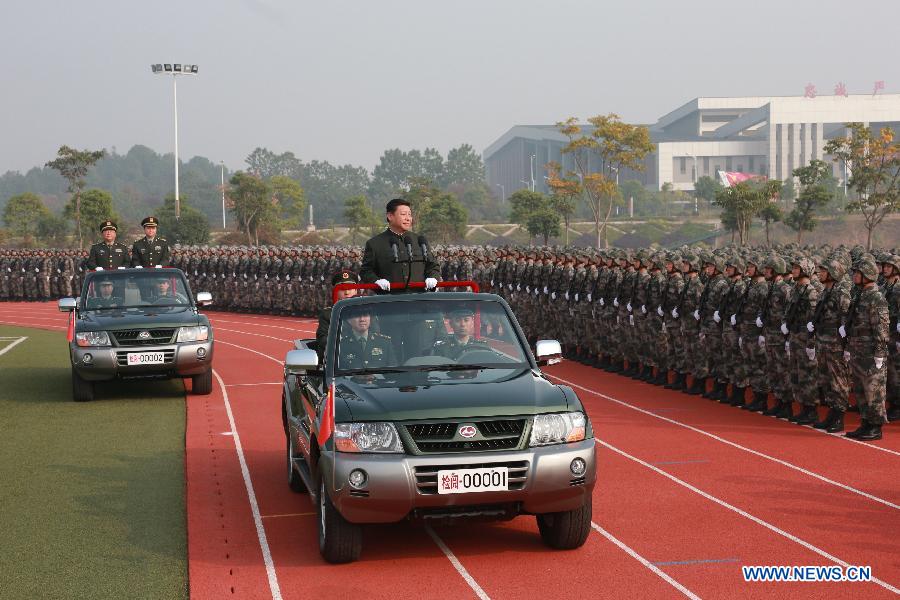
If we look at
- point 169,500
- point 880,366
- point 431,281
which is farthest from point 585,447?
point 880,366

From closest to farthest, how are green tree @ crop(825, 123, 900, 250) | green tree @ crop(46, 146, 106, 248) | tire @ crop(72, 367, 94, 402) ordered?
tire @ crop(72, 367, 94, 402), green tree @ crop(825, 123, 900, 250), green tree @ crop(46, 146, 106, 248)

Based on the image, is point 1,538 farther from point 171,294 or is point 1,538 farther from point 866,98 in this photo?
point 866,98

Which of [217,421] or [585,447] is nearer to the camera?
[585,447]

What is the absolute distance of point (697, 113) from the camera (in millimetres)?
156625

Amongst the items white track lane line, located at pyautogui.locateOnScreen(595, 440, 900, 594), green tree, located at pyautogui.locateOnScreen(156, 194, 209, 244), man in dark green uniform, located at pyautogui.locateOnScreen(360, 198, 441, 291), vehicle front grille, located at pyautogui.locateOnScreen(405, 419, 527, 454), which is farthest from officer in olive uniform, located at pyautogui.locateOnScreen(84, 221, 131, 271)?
green tree, located at pyautogui.locateOnScreen(156, 194, 209, 244)

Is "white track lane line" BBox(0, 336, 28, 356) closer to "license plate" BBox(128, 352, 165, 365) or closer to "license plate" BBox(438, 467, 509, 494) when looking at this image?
"license plate" BBox(128, 352, 165, 365)

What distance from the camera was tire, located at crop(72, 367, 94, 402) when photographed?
15412mm

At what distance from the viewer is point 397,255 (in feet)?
34.3

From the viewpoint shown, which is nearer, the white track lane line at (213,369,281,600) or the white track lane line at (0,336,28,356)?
the white track lane line at (213,369,281,600)

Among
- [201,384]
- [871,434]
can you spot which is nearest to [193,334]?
[201,384]

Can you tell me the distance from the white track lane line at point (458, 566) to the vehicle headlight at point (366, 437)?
0.92 meters

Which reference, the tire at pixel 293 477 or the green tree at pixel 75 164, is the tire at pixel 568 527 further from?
the green tree at pixel 75 164

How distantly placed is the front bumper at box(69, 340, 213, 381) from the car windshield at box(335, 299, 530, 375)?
7.41m

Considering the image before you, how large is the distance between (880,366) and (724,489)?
3789 mm
